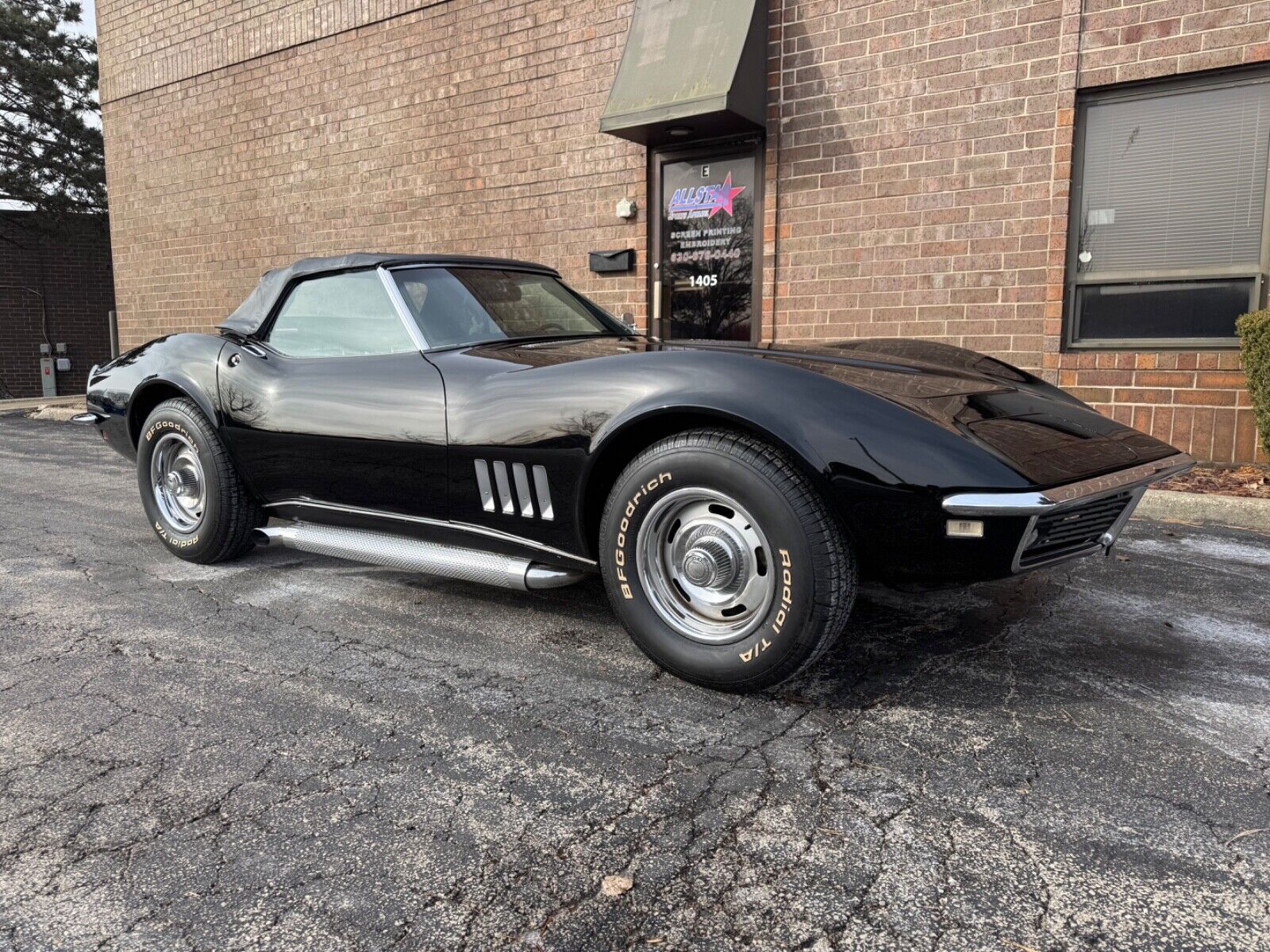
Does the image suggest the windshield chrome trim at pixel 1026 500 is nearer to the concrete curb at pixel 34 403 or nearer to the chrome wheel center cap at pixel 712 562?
the chrome wheel center cap at pixel 712 562

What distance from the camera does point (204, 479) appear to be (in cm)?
392

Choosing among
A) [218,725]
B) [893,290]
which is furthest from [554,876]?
[893,290]

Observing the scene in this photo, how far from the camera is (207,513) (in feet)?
13.0

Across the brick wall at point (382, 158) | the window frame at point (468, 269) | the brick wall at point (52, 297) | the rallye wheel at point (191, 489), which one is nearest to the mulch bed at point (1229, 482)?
the window frame at point (468, 269)

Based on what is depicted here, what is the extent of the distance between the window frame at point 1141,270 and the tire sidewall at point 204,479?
19.6 ft

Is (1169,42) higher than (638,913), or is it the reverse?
(1169,42)

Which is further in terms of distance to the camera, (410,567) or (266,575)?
(266,575)

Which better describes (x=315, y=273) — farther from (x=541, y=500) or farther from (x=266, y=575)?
(x=541, y=500)

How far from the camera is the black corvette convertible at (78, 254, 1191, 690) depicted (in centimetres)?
234

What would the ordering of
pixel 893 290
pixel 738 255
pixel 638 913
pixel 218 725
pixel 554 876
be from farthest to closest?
pixel 738 255 < pixel 893 290 < pixel 218 725 < pixel 554 876 < pixel 638 913

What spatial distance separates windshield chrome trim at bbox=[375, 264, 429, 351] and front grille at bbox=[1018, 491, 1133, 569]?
2.18 m

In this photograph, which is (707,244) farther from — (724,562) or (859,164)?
(724,562)

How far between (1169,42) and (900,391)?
5375 millimetres

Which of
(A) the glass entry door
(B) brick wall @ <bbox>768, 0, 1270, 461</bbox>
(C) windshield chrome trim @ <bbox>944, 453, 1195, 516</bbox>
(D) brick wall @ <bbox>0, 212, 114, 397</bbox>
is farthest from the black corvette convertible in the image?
(D) brick wall @ <bbox>0, 212, 114, 397</bbox>
